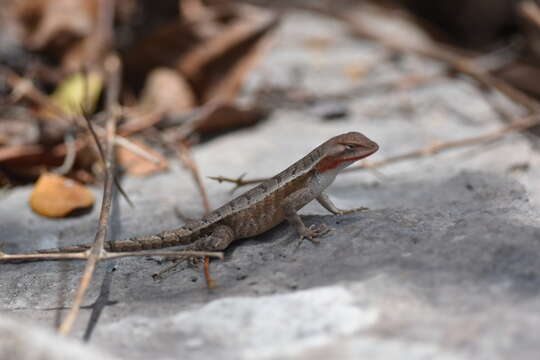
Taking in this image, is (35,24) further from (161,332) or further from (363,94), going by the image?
(161,332)

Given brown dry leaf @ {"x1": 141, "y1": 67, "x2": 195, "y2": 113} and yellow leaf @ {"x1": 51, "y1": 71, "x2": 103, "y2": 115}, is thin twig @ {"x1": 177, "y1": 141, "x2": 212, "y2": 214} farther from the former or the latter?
yellow leaf @ {"x1": 51, "y1": 71, "x2": 103, "y2": 115}

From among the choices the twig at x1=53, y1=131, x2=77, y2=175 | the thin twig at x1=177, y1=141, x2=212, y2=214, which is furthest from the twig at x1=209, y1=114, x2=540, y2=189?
the twig at x1=53, y1=131, x2=77, y2=175

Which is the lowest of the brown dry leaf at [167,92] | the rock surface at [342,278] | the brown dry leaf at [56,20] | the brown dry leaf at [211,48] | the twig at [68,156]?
the rock surface at [342,278]

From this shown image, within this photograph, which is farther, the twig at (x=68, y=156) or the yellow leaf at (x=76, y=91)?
the yellow leaf at (x=76, y=91)

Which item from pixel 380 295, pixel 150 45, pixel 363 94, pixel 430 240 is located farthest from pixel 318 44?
pixel 380 295

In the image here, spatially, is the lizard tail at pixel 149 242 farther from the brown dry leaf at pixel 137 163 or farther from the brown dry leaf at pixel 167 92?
the brown dry leaf at pixel 167 92

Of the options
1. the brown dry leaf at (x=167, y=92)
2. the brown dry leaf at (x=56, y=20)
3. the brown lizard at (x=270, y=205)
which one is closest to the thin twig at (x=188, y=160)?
the brown dry leaf at (x=167, y=92)

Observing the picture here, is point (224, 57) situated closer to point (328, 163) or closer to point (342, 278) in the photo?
point (328, 163)

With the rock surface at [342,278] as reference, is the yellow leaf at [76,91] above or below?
above
